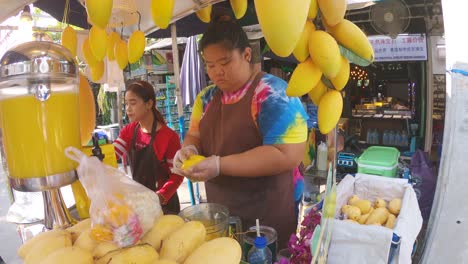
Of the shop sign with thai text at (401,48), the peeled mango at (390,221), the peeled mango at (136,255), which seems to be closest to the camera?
the peeled mango at (136,255)

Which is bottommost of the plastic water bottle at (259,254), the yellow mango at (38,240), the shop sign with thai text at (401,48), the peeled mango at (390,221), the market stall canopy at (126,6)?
the peeled mango at (390,221)

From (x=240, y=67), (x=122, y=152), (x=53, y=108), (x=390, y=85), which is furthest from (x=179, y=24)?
(x=390, y=85)

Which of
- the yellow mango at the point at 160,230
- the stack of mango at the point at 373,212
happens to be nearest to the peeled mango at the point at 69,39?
the yellow mango at the point at 160,230

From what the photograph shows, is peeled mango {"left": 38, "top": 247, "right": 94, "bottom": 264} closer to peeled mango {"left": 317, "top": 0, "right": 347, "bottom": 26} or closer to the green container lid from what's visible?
peeled mango {"left": 317, "top": 0, "right": 347, "bottom": 26}

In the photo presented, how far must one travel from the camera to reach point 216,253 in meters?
0.65

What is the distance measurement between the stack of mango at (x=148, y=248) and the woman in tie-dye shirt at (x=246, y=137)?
55 centimetres

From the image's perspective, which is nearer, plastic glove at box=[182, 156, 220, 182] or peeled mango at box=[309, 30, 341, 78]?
peeled mango at box=[309, 30, 341, 78]

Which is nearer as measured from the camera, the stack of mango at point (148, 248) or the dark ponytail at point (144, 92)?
the stack of mango at point (148, 248)

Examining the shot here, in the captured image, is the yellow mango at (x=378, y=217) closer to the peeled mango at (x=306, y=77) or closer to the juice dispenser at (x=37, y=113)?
the peeled mango at (x=306, y=77)

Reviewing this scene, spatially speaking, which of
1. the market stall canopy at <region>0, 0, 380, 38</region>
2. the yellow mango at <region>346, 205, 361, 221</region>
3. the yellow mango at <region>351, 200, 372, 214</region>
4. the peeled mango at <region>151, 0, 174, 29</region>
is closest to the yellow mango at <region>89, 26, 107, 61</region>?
the market stall canopy at <region>0, 0, 380, 38</region>

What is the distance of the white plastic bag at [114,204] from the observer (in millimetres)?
→ 667

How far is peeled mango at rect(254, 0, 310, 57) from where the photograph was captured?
51 centimetres

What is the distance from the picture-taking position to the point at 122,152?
2428 mm

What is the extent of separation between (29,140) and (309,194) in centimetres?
393
